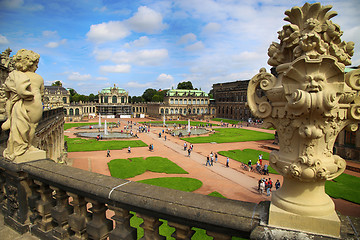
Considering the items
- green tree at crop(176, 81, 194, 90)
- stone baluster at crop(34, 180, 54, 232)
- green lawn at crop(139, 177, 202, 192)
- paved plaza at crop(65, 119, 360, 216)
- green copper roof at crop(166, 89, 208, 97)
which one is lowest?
paved plaza at crop(65, 119, 360, 216)

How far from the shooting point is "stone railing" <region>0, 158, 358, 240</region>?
9.10 ft

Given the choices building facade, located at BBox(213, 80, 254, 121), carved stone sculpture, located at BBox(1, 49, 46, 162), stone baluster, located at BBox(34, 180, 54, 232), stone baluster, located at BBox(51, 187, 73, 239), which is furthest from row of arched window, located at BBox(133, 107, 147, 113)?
stone baluster, located at BBox(51, 187, 73, 239)

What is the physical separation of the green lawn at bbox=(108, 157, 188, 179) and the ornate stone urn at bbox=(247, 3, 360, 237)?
19.5m

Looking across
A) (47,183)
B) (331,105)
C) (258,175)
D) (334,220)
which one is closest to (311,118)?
(331,105)

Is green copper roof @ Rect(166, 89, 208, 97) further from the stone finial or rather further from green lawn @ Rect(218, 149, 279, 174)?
the stone finial

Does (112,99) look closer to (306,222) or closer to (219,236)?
(219,236)

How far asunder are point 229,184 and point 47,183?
1763 centimetres

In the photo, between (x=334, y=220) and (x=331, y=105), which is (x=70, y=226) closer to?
(x=334, y=220)

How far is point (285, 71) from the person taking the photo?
2.83 metres

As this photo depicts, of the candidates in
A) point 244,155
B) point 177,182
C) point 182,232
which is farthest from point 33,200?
point 244,155

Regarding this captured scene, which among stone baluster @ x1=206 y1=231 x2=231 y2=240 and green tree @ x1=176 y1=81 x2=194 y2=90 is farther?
green tree @ x1=176 y1=81 x2=194 y2=90

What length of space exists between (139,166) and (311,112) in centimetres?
2328

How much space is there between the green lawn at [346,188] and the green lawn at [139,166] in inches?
490

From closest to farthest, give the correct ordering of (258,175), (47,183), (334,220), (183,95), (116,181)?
(334,220)
(116,181)
(47,183)
(258,175)
(183,95)
